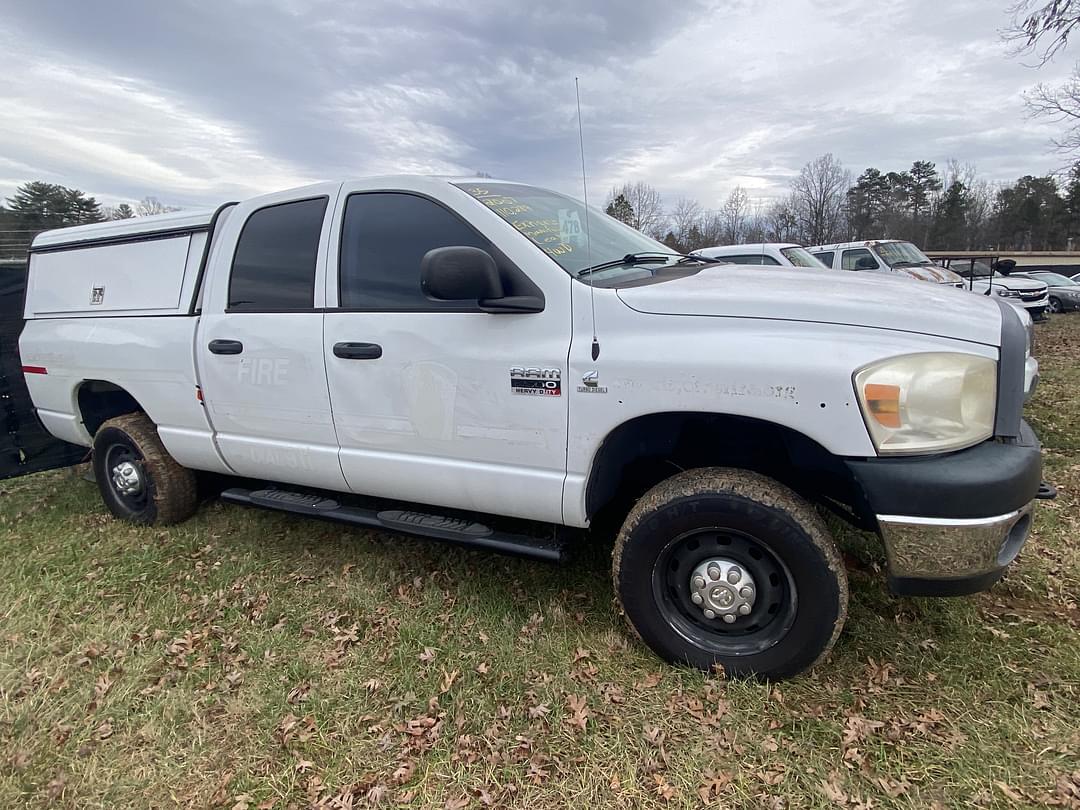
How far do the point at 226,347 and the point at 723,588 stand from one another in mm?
2720

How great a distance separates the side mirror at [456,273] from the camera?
2.29 metres

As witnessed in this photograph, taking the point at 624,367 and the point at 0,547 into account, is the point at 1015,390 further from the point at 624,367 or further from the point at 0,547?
the point at 0,547

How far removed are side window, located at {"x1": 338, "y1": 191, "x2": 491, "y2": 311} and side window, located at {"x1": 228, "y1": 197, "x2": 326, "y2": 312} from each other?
0.72ft

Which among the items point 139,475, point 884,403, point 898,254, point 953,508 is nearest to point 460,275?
point 884,403

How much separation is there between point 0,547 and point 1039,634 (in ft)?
19.1

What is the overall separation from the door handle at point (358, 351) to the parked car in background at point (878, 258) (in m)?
11.6

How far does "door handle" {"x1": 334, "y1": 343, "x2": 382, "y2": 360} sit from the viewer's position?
2.78 metres

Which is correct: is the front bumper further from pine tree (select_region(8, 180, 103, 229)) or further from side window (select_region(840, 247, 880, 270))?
pine tree (select_region(8, 180, 103, 229))

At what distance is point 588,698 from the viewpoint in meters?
2.44

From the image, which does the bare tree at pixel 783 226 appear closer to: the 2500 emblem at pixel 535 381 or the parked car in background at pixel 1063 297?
the parked car in background at pixel 1063 297

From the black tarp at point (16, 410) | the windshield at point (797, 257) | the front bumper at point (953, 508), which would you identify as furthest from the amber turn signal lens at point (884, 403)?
the windshield at point (797, 257)

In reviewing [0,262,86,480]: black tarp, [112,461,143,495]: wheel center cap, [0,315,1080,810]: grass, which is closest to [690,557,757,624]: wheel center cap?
[0,315,1080,810]: grass

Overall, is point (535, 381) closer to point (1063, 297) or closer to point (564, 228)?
point (564, 228)

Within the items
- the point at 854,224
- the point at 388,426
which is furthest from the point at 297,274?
the point at 854,224
